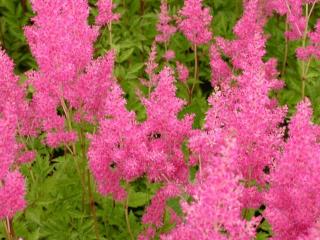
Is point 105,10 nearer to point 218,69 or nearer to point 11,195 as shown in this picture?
point 218,69

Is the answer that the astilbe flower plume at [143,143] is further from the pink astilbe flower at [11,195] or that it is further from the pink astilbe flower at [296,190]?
the pink astilbe flower at [296,190]

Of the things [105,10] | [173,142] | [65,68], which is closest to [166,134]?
[173,142]

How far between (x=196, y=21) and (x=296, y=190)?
104 inches

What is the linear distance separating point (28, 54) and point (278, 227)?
512 cm

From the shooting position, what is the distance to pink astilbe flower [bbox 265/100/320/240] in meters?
2.62

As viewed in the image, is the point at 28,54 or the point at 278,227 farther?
the point at 28,54

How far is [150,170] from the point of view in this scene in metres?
3.32

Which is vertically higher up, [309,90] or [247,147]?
[247,147]

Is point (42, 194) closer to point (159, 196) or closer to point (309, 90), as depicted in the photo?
point (159, 196)

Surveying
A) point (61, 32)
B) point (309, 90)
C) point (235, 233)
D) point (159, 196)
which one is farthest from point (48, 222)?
point (309, 90)

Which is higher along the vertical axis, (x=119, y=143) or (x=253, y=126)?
(x=253, y=126)

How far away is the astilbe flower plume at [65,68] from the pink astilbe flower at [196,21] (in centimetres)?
115

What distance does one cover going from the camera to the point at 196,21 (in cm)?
495

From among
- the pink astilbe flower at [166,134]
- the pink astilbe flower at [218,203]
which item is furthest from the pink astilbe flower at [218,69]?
the pink astilbe flower at [218,203]
